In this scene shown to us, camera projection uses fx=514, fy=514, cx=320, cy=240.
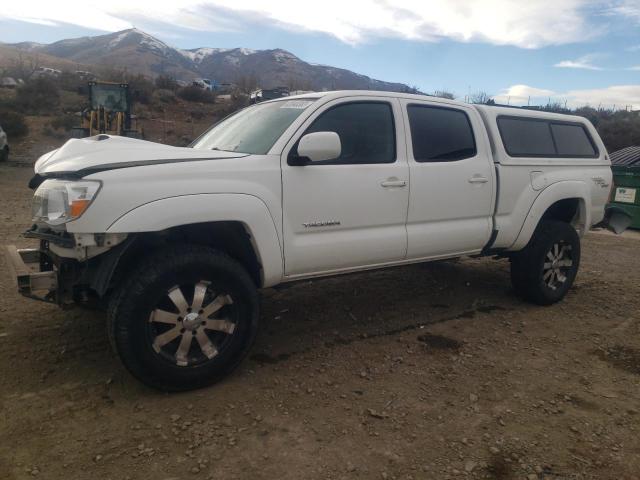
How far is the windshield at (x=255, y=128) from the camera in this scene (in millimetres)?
3768

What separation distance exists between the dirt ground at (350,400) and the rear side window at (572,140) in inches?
65.8

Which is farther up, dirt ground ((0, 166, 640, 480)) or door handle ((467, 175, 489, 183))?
door handle ((467, 175, 489, 183))

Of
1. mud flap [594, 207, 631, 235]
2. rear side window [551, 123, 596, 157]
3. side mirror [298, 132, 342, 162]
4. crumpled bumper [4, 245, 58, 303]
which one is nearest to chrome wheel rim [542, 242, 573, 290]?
mud flap [594, 207, 631, 235]

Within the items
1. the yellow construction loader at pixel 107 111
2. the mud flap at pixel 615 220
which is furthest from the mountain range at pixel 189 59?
the mud flap at pixel 615 220

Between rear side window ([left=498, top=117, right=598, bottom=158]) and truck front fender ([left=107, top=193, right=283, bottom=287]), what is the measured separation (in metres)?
2.63

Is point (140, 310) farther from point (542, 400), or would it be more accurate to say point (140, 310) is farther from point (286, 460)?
point (542, 400)

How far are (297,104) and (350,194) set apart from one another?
0.85m

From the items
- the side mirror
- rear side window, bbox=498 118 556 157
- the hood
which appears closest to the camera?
the hood

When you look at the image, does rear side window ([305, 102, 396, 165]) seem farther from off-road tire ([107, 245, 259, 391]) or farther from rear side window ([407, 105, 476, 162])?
off-road tire ([107, 245, 259, 391])

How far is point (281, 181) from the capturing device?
138 inches

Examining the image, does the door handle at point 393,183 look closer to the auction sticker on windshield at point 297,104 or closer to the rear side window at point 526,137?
the auction sticker on windshield at point 297,104

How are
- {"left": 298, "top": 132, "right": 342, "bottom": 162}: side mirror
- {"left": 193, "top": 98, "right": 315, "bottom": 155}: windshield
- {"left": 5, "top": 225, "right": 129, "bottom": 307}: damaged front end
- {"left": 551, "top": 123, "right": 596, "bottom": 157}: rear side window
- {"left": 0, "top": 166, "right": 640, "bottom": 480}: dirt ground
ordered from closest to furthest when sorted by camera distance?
{"left": 0, "top": 166, "right": 640, "bottom": 480}: dirt ground
{"left": 5, "top": 225, "right": 129, "bottom": 307}: damaged front end
{"left": 298, "top": 132, "right": 342, "bottom": 162}: side mirror
{"left": 193, "top": 98, "right": 315, "bottom": 155}: windshield
{"left": 551, "top": 123, "right": 596, "bottom": 157}: rear side window

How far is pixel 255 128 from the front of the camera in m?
4.02

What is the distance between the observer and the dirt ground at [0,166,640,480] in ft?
8.74
